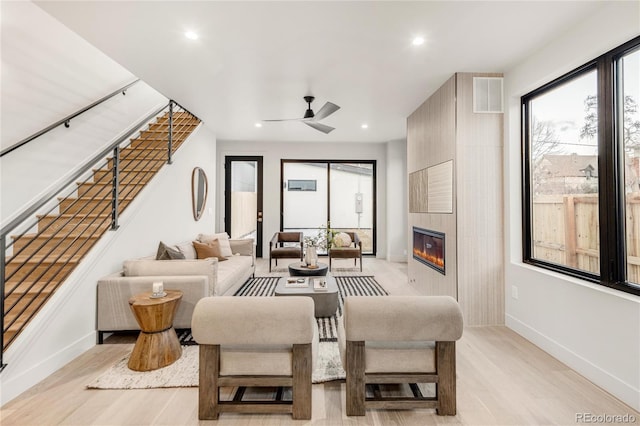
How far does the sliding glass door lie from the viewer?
7261 mm

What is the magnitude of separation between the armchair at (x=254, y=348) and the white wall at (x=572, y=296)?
207cm

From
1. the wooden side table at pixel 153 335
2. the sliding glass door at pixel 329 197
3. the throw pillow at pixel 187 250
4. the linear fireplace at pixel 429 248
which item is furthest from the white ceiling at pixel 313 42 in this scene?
the sliding glass door at pixel 329 197

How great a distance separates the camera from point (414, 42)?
2699 millimetres

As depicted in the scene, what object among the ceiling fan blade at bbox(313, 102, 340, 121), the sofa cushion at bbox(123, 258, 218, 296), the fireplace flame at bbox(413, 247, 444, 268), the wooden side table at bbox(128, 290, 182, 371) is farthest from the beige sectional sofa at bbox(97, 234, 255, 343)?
the fireplace flame at bbox(413, 247, 444, 268)

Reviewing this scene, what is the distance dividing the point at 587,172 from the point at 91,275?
432 centimetres

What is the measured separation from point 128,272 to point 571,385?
3.86 meters

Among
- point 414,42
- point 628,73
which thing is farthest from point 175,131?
point 628,73

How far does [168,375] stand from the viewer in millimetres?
2234

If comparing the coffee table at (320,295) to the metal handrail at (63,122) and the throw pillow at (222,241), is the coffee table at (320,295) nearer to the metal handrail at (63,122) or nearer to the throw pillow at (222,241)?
the throw pillow at (222,241)

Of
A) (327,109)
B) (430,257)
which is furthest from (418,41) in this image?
(430,257)

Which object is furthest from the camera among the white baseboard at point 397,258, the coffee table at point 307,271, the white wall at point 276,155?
the white wall at point 276,155

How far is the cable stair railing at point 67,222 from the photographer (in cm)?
214

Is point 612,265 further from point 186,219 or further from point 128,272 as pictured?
point 186,219

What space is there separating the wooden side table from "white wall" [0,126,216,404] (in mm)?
545
